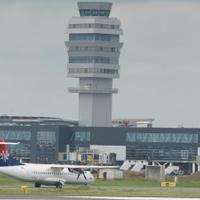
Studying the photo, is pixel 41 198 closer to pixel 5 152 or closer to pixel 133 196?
pixel 133 196

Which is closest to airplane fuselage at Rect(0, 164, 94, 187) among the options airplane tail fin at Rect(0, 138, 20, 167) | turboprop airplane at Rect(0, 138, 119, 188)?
turboprop airplane at Rect(0, 138, 119, 188)

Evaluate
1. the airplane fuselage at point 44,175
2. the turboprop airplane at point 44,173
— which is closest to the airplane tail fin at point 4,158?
the turboprop airplane at point 44,173

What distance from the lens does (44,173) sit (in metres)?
139

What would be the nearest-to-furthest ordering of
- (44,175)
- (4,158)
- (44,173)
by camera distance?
1. (4,158)
2. (44,175)
3. (44,173)

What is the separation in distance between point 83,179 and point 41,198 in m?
39.4

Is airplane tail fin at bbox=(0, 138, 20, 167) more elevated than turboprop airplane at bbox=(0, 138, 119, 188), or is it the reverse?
airplane tail fin at bbox=(0, 138, 20, 167)

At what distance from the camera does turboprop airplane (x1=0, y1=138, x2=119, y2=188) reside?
136875mm

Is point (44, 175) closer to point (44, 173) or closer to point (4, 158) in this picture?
point (44, 173)

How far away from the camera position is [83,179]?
142625 millimetres

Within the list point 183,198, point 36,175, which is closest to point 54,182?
point 36,175

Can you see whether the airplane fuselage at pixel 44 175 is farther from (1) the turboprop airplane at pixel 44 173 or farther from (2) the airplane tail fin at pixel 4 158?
(2) the airplane tail fin at pixel 4 158

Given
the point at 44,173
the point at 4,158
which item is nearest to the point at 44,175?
the point at 44,173

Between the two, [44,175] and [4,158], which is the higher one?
[4,158]

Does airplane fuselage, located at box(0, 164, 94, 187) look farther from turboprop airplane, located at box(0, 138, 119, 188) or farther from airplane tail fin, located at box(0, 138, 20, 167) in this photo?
airplane tail fin, located at box(0, 138, 20, 167)
